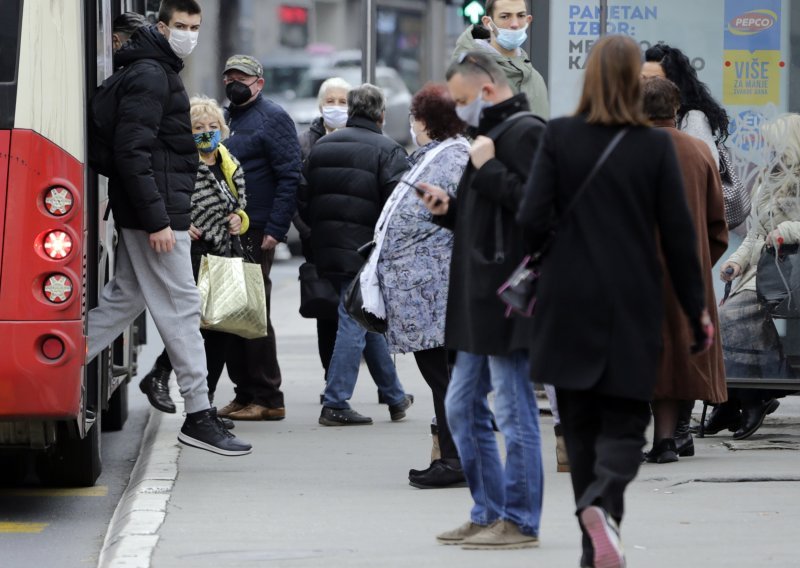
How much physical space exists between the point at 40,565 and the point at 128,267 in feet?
6.29

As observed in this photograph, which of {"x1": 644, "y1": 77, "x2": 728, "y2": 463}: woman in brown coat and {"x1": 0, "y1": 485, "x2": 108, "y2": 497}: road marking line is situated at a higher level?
{"x1": 644, "y1": 77, "x2": 728, "y2": 463}: woman in brown coat

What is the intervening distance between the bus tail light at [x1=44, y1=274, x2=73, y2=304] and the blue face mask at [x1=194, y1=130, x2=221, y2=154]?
2562 mm

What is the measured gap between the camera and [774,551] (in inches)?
240

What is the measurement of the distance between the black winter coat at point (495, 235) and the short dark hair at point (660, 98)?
185 cm

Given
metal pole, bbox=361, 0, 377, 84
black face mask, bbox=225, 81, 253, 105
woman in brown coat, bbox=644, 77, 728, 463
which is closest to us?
woman in brown coat, bbox=644, 77, 728, 463

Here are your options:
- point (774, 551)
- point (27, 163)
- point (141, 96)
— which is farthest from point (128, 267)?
point (774, 551)

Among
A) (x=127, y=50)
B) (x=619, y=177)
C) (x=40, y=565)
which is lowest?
(x=40, y=565)

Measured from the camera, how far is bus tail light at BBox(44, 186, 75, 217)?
21.9 feet

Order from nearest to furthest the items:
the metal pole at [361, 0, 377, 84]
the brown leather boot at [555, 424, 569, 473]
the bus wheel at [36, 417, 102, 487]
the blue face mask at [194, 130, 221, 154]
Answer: the brown leather boot at [555, 424, 569, 473]
the bus wheel at [36, 417, 102, 487]
the blue face mask at [194, 130, 221, 154]
the metal pole at [361, 0, 377, 84]

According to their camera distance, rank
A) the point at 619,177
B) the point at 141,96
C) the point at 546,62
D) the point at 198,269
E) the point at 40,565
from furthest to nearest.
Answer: the point at 546,62, the point at 198,269, the point at 141,96, the point at 40,565, the point at 619,177

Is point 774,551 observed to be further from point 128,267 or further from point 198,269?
point 198,269

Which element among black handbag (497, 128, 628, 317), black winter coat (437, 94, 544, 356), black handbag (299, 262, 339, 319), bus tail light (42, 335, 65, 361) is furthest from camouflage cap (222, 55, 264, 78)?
black handbag (497, 128, 628, 317)

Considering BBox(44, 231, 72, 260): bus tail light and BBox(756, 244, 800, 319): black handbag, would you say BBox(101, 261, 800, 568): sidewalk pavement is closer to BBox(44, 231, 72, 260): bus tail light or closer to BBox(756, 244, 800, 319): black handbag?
BBox(756, 244, 800, 319): black handbag

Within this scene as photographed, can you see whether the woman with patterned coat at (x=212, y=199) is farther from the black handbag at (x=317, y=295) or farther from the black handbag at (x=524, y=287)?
the black handbag at (x=524, y=287)
